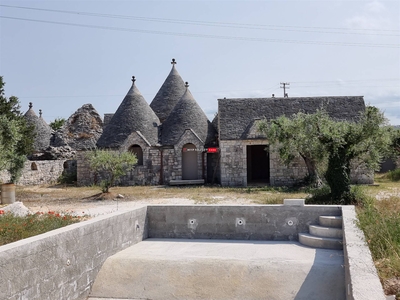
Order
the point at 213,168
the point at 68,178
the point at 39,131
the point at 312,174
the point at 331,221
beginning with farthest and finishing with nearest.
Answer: the point at 39,131 → the point at 68,178 → the point at 213,168 → the point at 312,174 → the point at 331,221

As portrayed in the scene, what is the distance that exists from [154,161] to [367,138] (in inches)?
574

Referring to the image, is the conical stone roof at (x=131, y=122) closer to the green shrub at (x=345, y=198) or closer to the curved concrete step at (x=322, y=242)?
the green shrub at (x=345, y=198)

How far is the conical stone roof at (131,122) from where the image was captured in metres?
27.0

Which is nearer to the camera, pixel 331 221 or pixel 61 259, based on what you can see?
pixel 61 259

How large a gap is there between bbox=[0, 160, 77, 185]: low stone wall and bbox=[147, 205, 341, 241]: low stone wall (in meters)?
18.4

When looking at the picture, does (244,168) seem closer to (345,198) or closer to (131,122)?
(131,122)

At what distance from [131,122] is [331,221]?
65.7 ft

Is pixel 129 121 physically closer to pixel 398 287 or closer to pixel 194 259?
pixel 194 259

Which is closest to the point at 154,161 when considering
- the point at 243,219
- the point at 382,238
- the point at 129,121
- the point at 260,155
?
the point at 129,121

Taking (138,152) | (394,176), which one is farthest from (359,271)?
(394,176)

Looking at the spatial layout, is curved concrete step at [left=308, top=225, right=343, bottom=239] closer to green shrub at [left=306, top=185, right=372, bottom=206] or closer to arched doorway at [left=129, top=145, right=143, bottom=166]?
green shrub at [left=306, top=185, right=372, bottom=206]

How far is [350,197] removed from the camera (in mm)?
13180

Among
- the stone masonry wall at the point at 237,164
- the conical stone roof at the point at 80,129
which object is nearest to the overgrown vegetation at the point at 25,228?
the stone masonry wall at the point at 237,164

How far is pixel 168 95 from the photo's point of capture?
103 ft
